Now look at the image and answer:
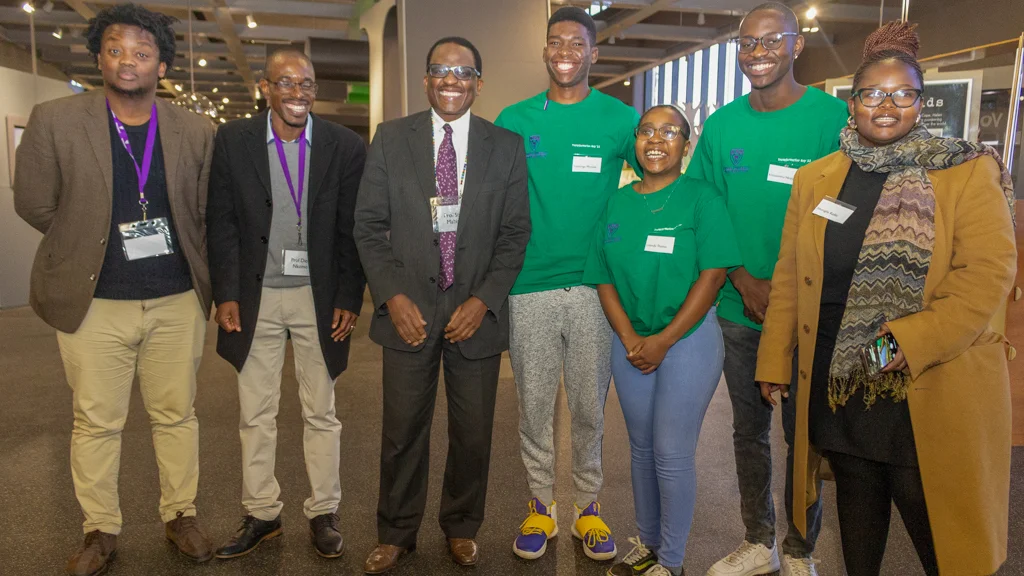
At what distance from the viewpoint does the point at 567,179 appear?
8.84ft

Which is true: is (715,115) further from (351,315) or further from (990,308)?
(351,315)

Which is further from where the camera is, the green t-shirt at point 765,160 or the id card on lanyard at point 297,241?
the id card on lanyard at point 297,241

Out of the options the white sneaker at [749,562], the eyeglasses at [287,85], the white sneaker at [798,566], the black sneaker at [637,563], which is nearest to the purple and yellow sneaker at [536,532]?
the black sneaker at [637,563]

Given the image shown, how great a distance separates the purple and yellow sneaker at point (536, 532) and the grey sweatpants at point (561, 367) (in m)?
0.13

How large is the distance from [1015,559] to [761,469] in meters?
1.12

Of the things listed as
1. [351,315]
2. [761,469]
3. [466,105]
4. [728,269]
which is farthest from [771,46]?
[351,315]

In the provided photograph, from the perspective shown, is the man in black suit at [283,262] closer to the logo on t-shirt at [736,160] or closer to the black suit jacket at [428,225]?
the black suit jacket at [428,225]

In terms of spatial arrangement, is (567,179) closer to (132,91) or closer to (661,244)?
(661,244)

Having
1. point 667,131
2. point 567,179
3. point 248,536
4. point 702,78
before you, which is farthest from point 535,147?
point 702,78

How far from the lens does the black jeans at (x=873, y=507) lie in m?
1.87

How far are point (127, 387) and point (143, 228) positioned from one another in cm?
59

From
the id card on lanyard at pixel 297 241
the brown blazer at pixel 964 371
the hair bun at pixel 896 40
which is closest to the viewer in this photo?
the brown blazer at pixel 964 371

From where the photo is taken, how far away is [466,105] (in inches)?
102

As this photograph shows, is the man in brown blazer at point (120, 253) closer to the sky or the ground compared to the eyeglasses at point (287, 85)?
closer to the ground
